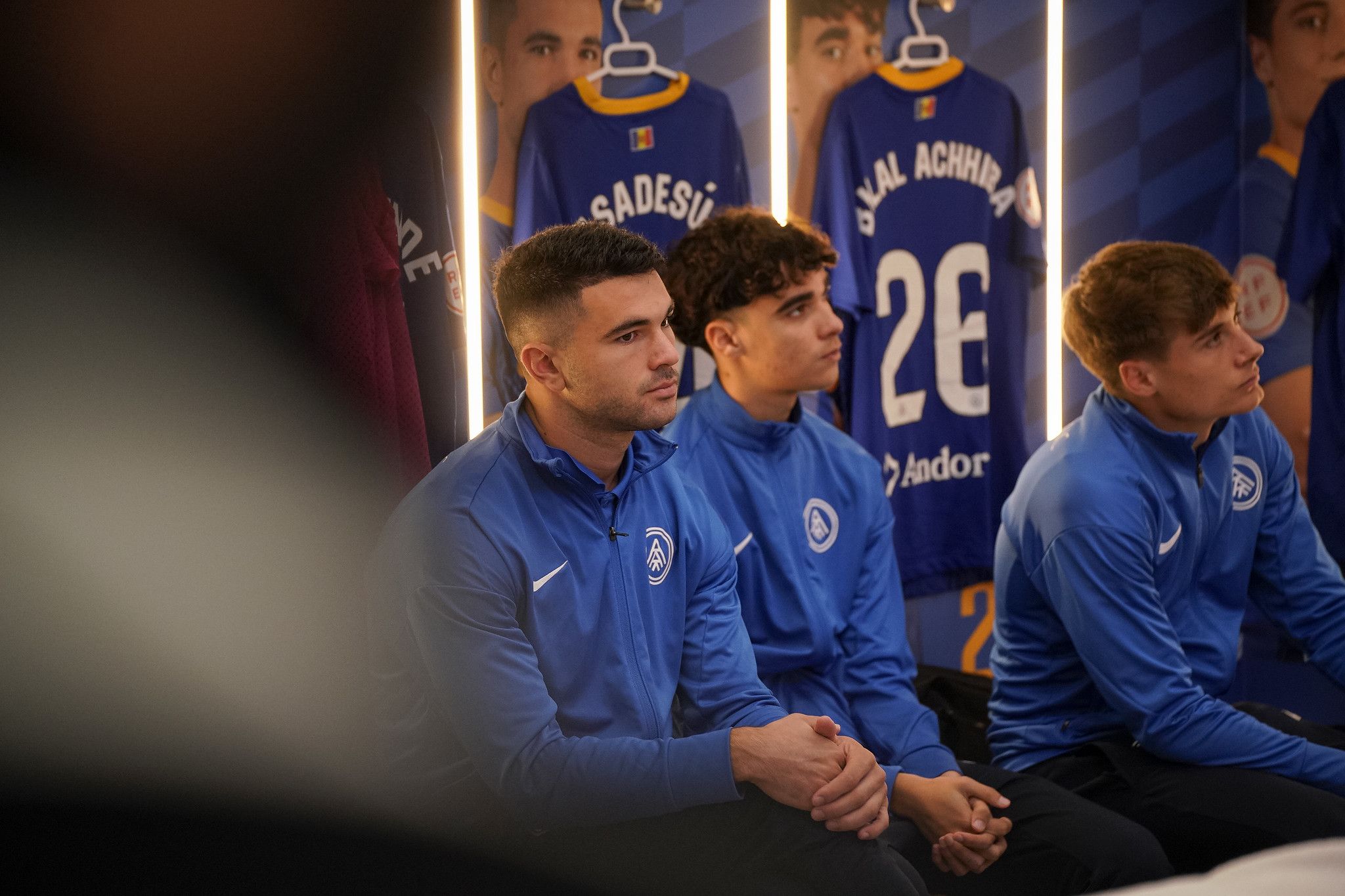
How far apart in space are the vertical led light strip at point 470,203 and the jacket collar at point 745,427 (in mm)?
617

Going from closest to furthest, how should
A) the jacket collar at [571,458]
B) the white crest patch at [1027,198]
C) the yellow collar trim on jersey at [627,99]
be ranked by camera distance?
the jacket collar at [571,458] → the yellow collar trim on jersey at [627,99] → the white crest patch at [1027,198]

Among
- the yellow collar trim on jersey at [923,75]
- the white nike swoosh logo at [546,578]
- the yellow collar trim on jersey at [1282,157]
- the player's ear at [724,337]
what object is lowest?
the white nike swoosh logo at [546,578]

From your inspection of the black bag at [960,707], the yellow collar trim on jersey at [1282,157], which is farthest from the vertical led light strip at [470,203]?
the yellow collar trim on jersey at [1282,157]

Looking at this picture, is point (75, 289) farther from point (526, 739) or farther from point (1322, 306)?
point (1322, 306)

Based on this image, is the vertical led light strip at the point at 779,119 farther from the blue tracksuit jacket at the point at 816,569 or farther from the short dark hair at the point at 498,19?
the blue tracksuit jacket at the point at 816,569

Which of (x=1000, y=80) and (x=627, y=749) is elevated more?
(x=1000, y=80)

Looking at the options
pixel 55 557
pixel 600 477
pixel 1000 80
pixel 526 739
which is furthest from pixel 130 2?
pixel 1000 80

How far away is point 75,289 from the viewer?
4.46 feet

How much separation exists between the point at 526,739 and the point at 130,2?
1059mm

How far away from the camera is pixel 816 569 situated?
203 cm

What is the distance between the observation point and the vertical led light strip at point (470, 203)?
2449mm

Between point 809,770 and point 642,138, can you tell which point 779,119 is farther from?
point 809,770

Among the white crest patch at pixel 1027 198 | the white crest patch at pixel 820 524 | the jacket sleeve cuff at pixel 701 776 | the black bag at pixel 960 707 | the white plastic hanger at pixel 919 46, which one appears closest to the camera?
the jacket sleeve cuff at pixel 701 776

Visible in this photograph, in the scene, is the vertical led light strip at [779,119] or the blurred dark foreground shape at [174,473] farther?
the vertical led light strip at [779,119]
